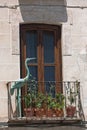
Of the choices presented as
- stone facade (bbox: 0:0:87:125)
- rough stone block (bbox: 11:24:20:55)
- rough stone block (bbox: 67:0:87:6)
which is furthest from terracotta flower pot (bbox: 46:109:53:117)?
rough stone block (bbox: 67:0:87:6)

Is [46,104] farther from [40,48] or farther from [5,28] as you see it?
[5,28]

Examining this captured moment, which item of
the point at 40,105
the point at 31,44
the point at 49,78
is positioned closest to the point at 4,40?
the point at 31,44

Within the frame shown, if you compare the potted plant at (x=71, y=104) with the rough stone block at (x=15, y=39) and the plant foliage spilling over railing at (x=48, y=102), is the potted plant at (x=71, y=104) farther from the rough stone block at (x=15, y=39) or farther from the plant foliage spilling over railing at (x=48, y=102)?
the rough stone block at (x=15, y=39)

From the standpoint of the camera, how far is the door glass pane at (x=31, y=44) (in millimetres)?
17547

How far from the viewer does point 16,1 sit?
17359mm

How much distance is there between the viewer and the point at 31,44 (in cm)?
1758

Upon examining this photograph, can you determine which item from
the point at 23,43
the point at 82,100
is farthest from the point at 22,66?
the point at 82,100

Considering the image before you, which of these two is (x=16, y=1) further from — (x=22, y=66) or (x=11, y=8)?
(x=22, y=66)

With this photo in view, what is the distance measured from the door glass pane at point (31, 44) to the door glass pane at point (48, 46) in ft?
0.78

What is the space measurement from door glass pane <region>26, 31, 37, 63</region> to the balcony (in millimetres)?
722

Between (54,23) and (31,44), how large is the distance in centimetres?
72

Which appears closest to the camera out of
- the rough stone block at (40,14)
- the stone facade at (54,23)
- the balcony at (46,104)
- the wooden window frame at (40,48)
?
the balcony at (46,104)

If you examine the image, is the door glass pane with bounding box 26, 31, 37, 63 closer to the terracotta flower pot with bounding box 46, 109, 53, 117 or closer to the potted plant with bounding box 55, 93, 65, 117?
the potted plant with bounding box 55, 93, 65, 117

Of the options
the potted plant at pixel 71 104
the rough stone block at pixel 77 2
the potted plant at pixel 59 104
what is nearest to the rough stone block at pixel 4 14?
the rough stone block at pixel 77 2
